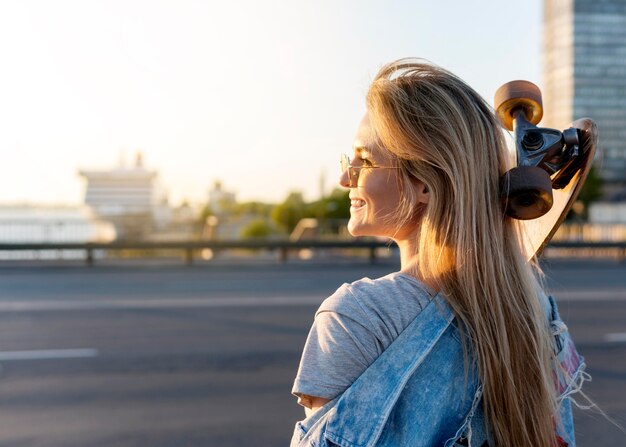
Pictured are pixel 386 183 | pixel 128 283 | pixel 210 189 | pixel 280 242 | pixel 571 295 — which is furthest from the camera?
pixel 210 189

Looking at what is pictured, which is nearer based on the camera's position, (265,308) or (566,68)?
(265,308)

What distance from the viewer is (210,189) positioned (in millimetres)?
32438

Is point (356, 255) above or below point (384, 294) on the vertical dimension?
below

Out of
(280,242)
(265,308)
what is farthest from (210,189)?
(265,308)

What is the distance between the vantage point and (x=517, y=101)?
152 centimetres

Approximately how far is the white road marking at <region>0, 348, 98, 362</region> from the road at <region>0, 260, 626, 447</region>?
0.01 m

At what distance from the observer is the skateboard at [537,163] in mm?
1312

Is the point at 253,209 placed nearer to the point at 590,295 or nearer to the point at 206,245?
the point at 206,245

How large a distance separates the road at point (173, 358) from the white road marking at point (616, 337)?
1 cm

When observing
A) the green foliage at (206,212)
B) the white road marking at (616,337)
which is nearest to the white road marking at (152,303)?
the white road marking at (616,337)

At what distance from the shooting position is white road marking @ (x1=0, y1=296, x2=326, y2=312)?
9461 millimetres

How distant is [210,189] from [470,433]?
3177 centimetres

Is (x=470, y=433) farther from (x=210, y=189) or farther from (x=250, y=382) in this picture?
(x=210, y=189)

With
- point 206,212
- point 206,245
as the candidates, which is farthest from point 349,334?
point 206,212
